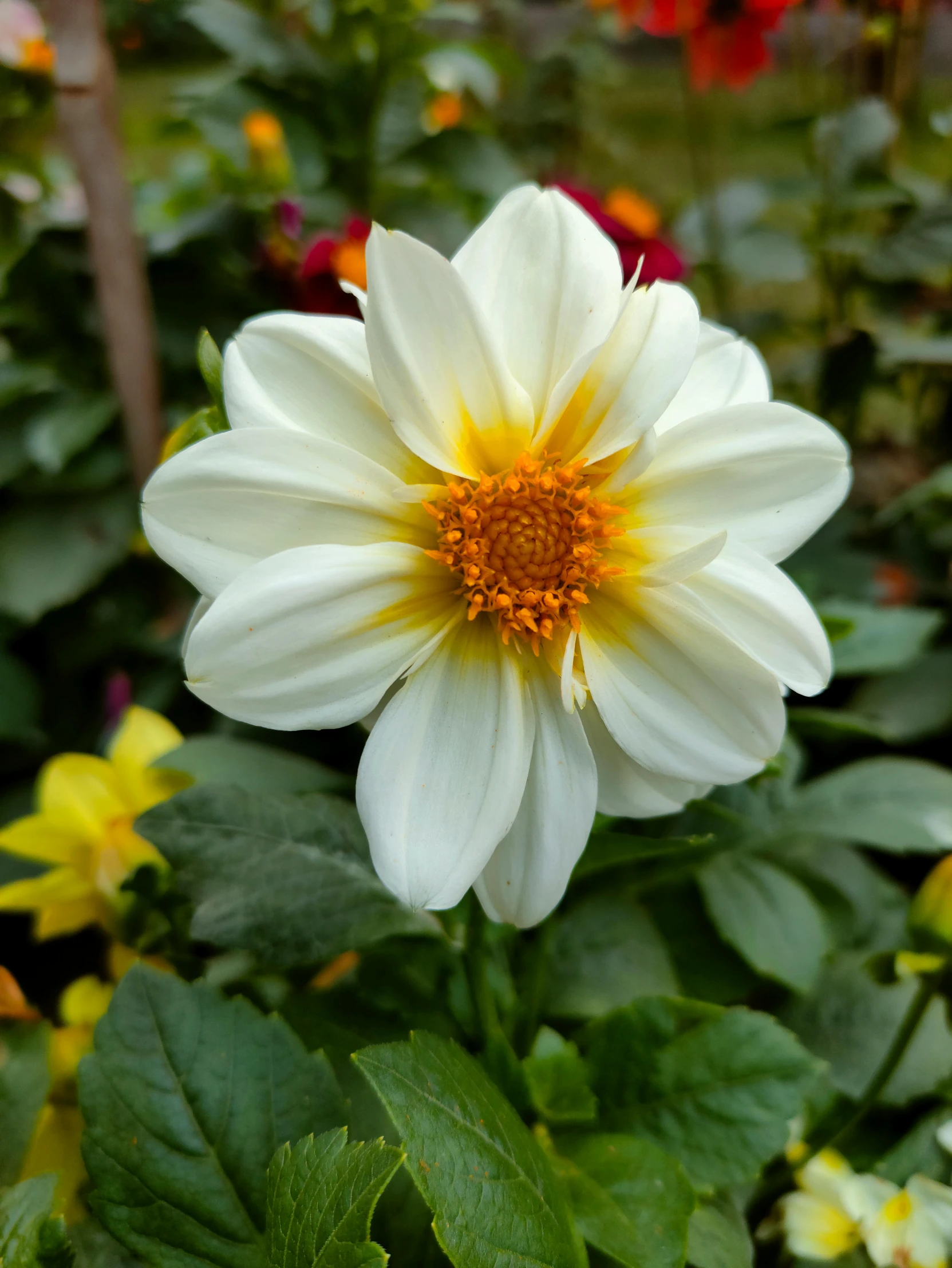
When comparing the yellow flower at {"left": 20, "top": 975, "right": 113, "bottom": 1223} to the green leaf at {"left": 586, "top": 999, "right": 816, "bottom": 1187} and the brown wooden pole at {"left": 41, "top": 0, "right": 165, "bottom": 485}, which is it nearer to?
the green leaf at {"left": 586, "top": 999, "right": 816, "bottom": 1187}

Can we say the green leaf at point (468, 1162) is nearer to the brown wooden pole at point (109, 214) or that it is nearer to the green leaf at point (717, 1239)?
the green leaf at point (717, 1239)

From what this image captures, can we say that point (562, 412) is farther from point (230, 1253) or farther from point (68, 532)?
point (68, 532)

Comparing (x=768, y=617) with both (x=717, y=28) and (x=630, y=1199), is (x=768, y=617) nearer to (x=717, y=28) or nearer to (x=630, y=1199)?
(x=630, y=1199)

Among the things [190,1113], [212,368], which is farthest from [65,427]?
[190,1113]

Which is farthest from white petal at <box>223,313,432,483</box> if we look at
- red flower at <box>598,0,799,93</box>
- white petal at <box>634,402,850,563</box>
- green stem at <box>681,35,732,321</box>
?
red flower at <box>598,0,799,93</box>

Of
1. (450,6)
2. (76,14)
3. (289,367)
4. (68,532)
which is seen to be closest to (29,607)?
(68,532)
